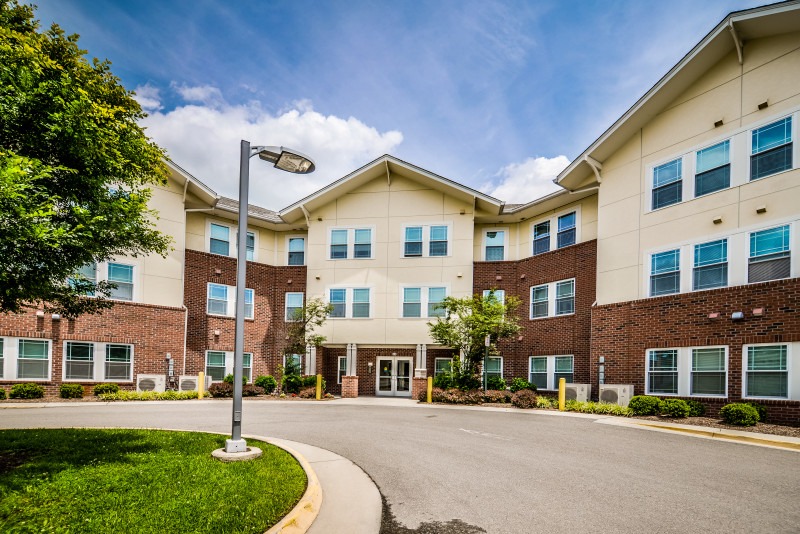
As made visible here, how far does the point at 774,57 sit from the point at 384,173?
1623 centimetres

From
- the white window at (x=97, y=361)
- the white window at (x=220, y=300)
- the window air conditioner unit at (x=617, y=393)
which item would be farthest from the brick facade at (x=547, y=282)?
the white window at (x=97, y=361)

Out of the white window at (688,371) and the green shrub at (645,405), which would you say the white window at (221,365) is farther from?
the white window at (688,371)

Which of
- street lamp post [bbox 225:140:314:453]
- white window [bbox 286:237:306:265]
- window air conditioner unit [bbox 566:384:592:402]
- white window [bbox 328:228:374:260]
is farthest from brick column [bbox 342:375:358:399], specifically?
street lamp post [bbox 225:140:314:453]

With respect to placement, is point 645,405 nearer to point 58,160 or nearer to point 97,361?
point 58,160

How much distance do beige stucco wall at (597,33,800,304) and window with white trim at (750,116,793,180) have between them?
0.56 feet

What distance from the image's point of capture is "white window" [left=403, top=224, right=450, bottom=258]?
24.4 meters

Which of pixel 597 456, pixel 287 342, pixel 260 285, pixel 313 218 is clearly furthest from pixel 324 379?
pixel 597 456

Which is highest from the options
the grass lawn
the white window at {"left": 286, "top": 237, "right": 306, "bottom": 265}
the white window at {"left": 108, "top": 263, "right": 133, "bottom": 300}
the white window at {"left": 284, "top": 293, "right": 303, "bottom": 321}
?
the white window at {"left": 286, "top": 237, "right": 306, "bottom": 265}

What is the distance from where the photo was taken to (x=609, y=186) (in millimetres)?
19531

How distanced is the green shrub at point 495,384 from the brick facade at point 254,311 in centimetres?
1086

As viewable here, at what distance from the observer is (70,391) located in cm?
1889

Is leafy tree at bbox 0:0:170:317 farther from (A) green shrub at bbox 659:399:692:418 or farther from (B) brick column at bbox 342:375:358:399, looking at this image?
(B) brick column at bbox 342:375:358:399

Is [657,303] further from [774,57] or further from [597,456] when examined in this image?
[597,456]

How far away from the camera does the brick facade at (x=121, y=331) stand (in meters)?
18.9
